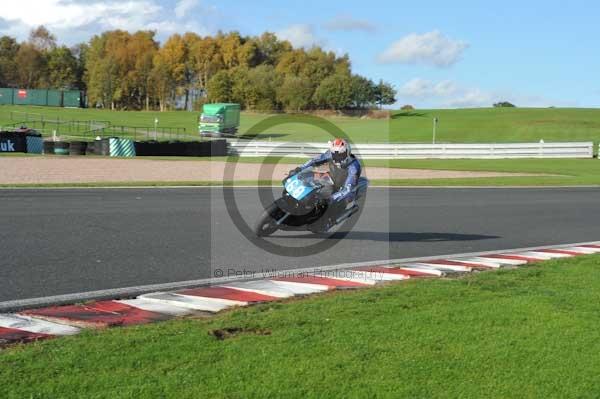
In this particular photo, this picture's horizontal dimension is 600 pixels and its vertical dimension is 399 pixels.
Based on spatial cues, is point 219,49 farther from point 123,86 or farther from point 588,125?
point 588,125

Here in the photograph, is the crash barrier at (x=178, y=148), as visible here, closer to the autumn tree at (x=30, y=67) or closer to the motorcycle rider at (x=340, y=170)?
the motorcycle rider at (x=340, y=170)

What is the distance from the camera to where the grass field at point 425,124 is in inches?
2773

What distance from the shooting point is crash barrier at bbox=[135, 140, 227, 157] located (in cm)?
3912

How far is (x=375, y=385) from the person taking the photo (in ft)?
13.5

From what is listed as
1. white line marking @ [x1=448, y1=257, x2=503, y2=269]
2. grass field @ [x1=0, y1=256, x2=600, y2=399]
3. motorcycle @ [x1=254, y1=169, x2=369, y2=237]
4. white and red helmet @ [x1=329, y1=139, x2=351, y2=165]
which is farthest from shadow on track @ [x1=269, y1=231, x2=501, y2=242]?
grass field @ [x1=0, y1=256, x2=600, y2=399]

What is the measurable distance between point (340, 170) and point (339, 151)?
0.36m

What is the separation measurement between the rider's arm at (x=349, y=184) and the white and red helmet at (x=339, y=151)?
16 centimetres

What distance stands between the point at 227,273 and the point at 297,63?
350 feet

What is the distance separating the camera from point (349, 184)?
9.77 metres

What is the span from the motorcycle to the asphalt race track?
1.03 ft

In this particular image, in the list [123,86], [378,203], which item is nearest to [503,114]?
[123,86]

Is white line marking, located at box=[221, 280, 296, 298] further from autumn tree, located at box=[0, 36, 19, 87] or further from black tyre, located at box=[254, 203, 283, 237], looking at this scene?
autumn tree, located at box=[0, 36, 19, 87]

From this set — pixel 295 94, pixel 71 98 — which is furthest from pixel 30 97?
pixel 295 94

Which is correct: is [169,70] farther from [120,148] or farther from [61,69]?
[120,148]
